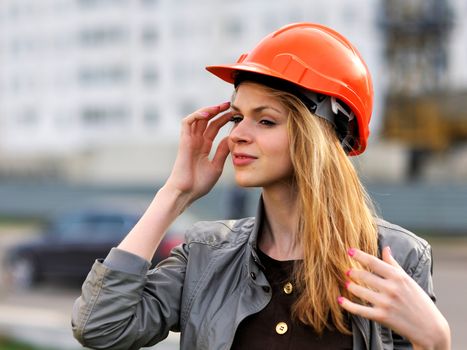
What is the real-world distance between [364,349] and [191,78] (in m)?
52.6

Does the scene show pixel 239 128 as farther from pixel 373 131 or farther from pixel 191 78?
pixel 191 78

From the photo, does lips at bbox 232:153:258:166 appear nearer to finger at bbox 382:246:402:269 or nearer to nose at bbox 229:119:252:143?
nose at bbox 229:119:252:143

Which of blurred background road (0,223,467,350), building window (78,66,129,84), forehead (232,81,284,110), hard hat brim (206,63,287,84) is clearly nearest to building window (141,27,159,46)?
building window (78,66,129,84)

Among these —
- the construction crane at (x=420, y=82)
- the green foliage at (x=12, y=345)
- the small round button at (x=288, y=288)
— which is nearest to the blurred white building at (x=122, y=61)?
the construction crane at (x=420, y=82)

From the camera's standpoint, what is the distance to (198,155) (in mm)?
2498

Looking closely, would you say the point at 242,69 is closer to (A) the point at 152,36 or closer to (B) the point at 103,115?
(A) the point at 152,36

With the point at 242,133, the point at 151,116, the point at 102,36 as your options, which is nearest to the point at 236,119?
the point at 242,133

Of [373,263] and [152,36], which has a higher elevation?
[373,263]

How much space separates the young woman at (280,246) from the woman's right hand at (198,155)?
9cm

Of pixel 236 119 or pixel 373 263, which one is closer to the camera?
pixel 373 263

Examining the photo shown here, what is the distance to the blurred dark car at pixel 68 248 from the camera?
44.8 ft

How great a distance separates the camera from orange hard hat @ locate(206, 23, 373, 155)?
2230 mm

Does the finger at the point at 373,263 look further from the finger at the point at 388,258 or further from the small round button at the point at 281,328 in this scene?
the small round button at the point at 281,328

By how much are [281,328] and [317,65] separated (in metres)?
0.69
